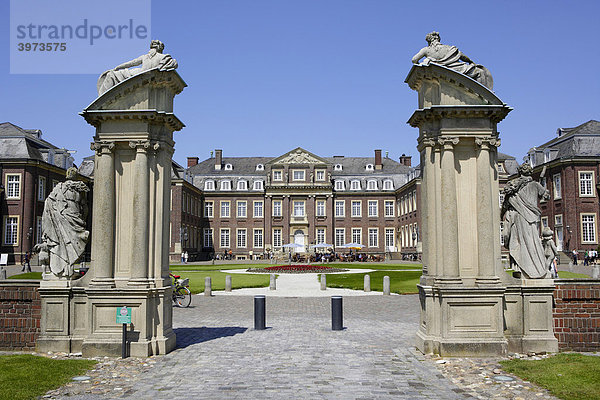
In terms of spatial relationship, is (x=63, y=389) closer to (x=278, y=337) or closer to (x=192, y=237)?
(x=278, y=337)

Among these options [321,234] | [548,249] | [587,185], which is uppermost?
[587,185]

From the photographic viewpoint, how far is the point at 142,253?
9.60 meters

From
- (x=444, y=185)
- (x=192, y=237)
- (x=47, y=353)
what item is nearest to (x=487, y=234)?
(x=444, y=185)

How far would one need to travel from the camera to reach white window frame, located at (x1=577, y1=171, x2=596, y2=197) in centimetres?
4244

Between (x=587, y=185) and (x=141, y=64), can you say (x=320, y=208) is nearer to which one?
(x=587, y=185)

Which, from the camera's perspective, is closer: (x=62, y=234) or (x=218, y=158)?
(x=62, y=234)

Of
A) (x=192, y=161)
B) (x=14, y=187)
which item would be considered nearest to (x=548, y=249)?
(x=14, y=187)

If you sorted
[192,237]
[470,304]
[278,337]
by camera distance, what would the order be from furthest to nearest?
[192,237]
[278,337]
[470,304]

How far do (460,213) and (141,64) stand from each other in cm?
671

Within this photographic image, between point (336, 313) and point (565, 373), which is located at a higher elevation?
point (336, 313)

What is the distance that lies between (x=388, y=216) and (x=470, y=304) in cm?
5893

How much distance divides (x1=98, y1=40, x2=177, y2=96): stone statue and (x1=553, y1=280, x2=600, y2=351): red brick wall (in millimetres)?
8397

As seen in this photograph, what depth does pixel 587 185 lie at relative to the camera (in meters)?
42.6

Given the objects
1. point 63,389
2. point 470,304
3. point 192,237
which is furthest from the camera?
point 192,237
